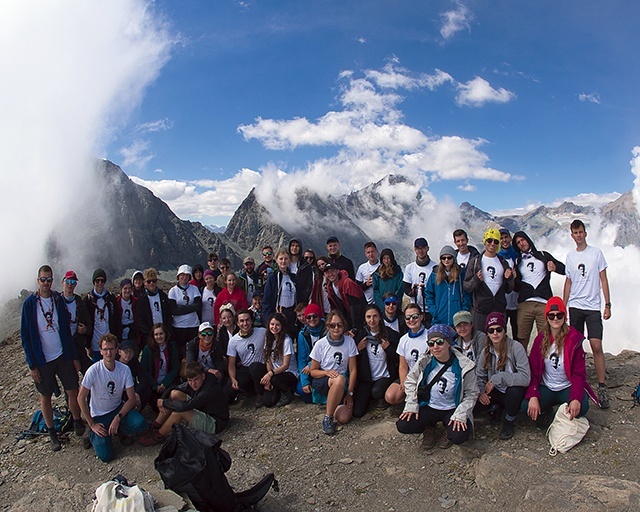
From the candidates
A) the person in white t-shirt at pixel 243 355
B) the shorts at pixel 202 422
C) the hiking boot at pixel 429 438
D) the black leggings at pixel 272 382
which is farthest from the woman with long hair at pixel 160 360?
the hiking boot at pixel 429 438

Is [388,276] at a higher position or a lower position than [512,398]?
higher

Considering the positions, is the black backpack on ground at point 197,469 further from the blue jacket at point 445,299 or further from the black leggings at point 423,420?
the blue jacket at point 445,299

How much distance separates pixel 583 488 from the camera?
5.88 meters

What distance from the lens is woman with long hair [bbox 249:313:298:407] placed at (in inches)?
408

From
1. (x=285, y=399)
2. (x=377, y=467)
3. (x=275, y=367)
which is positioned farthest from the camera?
(x=285, y=399)

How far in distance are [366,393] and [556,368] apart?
380 centimetres

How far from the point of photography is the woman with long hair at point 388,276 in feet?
36.9

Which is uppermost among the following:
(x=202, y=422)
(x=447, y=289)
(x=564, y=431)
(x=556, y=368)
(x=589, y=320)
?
(x=447, y=289)

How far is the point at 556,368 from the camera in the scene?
7926 millimetres

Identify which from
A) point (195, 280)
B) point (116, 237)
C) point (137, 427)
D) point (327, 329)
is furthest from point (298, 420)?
point (116, 237)

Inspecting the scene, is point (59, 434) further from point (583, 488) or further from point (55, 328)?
point (583, 488)

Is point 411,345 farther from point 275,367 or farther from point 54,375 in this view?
point 54,375

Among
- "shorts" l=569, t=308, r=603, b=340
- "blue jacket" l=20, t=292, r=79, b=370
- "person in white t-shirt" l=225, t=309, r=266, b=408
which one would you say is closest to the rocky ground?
"person in white t-shirt" l=225, t=309, r=266, b=408

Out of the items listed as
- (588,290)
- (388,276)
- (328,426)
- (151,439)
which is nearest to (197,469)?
(328,426)
